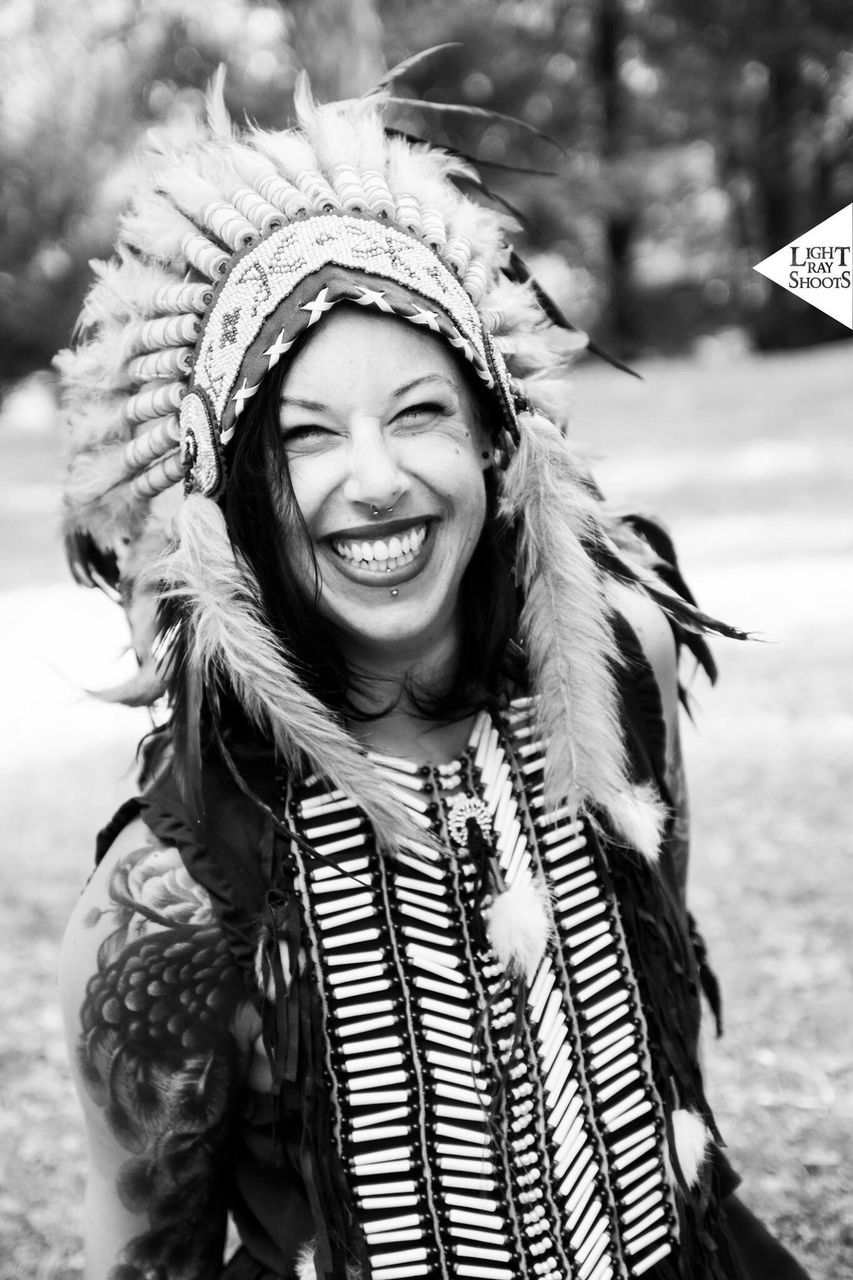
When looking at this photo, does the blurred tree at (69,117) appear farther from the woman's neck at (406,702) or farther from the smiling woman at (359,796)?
the woman's neck at (406,702)

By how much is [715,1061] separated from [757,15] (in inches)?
920

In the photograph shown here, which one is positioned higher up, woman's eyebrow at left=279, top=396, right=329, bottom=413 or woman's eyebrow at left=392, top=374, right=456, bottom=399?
woman's eyebrow at left=392, top=374, right=456, bottom=399

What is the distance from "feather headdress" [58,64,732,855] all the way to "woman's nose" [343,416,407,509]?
0.19m

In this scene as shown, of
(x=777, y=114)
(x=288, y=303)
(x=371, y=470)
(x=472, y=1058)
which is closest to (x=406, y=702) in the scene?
(x=371, y=470)

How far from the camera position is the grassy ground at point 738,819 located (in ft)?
12.7

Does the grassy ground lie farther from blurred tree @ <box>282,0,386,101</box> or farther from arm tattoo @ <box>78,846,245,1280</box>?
blurred tree @ <box>282,0,386,101</box>

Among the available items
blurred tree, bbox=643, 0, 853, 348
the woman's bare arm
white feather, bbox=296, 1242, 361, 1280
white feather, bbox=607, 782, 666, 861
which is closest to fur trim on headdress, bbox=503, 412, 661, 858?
white feather, bbox=607, 782, 666, 861

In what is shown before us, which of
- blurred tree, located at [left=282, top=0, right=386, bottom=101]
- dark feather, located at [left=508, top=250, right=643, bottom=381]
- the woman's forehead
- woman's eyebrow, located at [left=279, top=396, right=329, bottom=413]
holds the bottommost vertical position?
woman's eyebrow, located at [left=279, top=396, right=329, bottom=413]

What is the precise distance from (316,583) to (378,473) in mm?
227

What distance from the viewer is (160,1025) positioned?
2.19 m

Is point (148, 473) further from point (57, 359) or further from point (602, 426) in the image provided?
point (602, 426)

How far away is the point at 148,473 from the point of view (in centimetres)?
238

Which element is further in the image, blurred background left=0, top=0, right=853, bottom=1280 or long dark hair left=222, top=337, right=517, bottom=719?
blurred background left=0, top=0, right=853, bottom=1280

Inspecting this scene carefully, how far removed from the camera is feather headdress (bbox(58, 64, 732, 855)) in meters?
2.18
